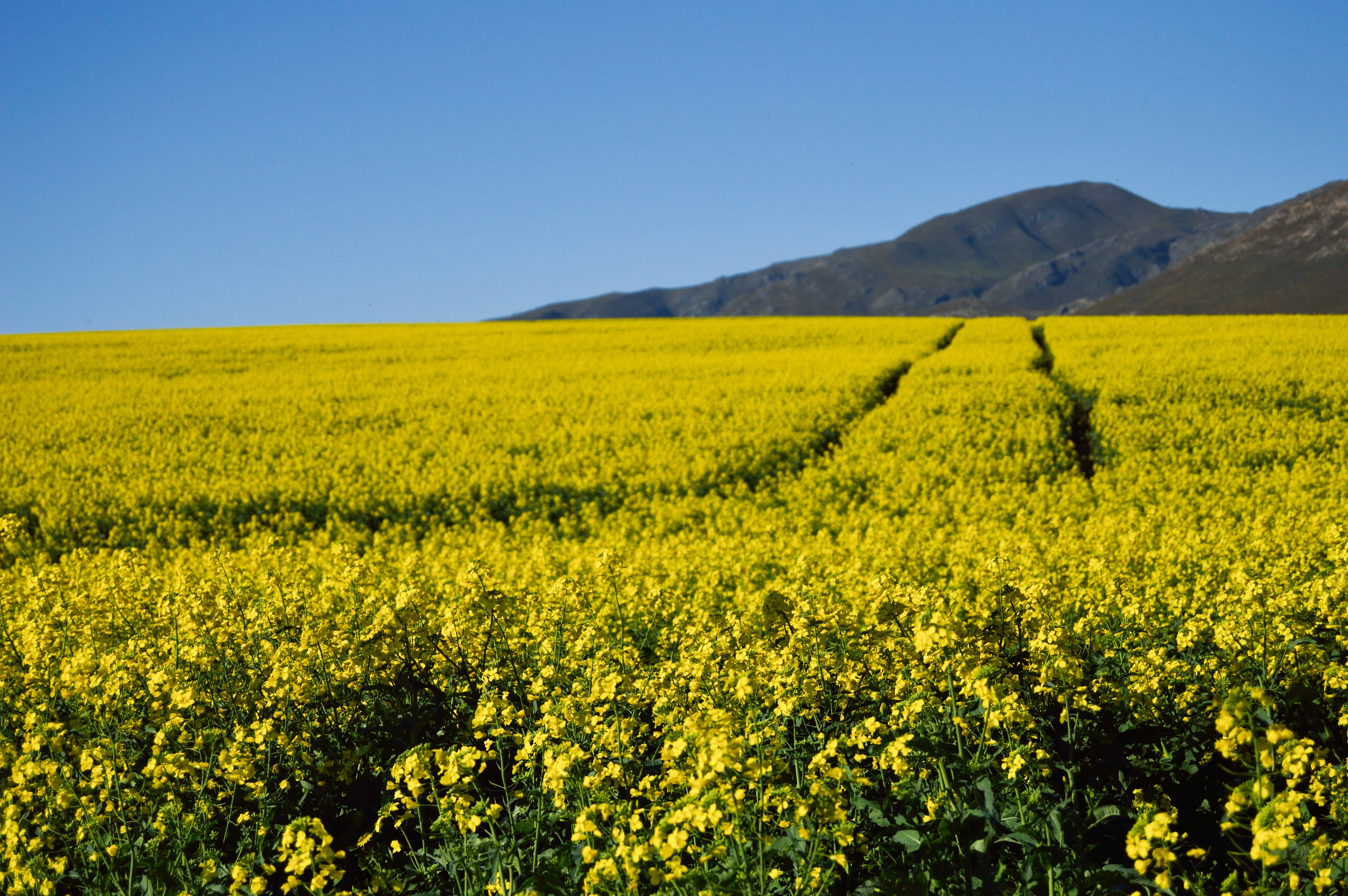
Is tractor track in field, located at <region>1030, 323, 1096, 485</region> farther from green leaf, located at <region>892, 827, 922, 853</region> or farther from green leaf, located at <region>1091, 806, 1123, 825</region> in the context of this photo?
green leaf, located at <region>892, 827, 922, 853</region>

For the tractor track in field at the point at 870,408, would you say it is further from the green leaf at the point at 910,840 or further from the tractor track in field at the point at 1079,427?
the green leaf at the point at 910,840

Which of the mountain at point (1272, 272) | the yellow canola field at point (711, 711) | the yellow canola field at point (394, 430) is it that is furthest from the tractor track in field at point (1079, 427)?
the mountain at point (1272, 272)

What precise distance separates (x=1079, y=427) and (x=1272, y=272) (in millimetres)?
103916

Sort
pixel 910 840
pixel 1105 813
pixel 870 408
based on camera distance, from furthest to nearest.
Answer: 1. pixel 870 408
2. pixel 1105 813
3. pixel 910 840

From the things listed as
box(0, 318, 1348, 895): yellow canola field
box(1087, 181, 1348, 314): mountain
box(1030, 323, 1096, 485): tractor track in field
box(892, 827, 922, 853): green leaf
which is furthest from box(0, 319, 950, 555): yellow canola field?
box(1087, 181, 1348, 314): mountain

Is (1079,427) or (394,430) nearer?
(1079,427)

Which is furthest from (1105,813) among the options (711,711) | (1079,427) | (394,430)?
(394,430)

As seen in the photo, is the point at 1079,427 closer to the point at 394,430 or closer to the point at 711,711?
the point at 394,430

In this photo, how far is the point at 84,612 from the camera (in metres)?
5.62

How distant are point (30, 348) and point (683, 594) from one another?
36.7 metres

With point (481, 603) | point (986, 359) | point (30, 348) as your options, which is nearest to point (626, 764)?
point (481, 603)

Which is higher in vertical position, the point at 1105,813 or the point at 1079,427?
the point at 1105,813

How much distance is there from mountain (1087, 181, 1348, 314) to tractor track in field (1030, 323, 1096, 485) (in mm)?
78466

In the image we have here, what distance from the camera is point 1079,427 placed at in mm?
17578
